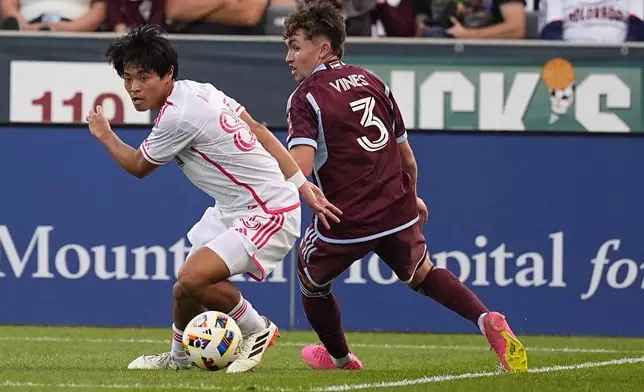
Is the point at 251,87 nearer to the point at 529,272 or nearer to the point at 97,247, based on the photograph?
the point at 97,247

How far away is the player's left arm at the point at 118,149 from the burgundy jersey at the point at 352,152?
2.70ft

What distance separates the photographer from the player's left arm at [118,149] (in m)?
6.96

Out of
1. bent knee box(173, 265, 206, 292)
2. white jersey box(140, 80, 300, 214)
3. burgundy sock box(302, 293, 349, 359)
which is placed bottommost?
burgundy sock box(302, 293, 349, 359)

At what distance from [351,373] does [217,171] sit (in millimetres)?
1287

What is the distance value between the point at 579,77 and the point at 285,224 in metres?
5.19

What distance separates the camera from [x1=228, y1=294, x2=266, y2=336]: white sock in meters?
7.18

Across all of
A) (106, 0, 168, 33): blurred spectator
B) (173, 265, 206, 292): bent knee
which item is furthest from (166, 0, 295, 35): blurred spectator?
(173, 265, 206, 292): bent knee

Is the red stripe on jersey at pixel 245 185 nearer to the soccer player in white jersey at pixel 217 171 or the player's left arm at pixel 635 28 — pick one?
the soccer player in white jersey at pixel 217 171

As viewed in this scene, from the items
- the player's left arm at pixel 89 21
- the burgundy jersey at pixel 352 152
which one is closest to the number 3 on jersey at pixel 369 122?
the burgundy jersey at pixel 352 152

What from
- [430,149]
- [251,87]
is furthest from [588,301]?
[251,87]

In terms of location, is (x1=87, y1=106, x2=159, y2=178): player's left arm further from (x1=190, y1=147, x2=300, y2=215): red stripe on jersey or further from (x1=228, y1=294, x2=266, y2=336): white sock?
(x1=228, y1=294, x2=266, y2=336): white sock

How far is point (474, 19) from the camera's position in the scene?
1221 cm

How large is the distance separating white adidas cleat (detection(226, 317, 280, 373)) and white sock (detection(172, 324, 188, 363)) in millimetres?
314

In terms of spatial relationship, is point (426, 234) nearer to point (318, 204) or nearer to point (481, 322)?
point (481, 322)
